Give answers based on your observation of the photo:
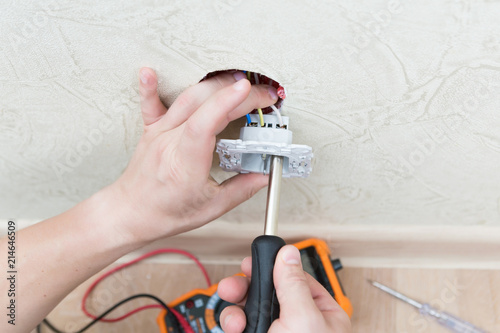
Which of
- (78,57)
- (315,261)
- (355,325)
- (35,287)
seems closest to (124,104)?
(78,57)

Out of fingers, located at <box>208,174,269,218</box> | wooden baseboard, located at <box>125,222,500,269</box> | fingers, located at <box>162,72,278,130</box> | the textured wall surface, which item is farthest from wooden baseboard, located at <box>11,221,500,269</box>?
fingers, located at <box>162,72,278,130</box>

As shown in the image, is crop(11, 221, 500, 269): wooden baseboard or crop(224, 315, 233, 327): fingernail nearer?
crop(224, 315, 233, 327): fingernail

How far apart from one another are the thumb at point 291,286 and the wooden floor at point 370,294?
39cm

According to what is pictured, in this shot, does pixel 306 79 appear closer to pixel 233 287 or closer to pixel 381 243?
pixel 233 287

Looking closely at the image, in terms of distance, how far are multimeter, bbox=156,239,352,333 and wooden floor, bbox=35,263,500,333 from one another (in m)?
0.09

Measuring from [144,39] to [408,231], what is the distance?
49 centimetres

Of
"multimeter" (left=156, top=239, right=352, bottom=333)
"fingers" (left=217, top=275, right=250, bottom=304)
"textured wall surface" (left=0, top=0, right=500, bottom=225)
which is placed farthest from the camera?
"multimeter" (left=156, top=239, right=352, bottom=333)

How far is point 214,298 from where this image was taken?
0.62 meters

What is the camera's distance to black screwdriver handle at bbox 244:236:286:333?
0.35 m

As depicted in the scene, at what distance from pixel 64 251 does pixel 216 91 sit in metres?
0.27

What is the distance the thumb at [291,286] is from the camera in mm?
348

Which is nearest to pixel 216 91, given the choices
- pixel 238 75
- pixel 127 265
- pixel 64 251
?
pixel 238 75

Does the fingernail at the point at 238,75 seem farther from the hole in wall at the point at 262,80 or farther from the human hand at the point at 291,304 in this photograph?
the human hand at the point at 291,304

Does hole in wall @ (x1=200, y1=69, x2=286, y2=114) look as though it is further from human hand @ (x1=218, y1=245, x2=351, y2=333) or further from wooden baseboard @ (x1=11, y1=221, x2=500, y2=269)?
wooden baseboard @ (x1=11, y1=221, x2=500, y2=269)
